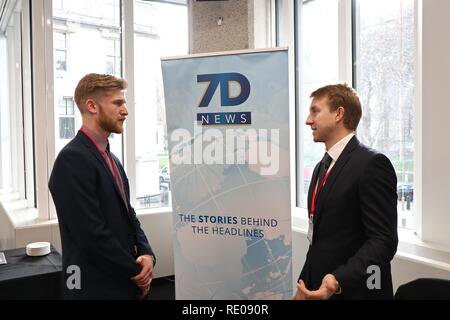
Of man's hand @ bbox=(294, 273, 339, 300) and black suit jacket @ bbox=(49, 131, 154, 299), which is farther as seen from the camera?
black suit jacket @ bbox=(49, 131, 154, 299)

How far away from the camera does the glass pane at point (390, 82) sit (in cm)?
264

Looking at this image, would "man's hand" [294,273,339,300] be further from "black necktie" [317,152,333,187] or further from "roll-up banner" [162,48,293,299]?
"roll-up banner" [162,48,293,299]

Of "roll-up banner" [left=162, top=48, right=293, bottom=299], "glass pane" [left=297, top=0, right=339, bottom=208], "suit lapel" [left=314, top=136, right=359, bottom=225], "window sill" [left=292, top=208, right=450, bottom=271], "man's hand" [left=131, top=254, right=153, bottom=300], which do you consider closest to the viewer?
"suit lapel" [left=314, top=136, right=359, bottom=225]

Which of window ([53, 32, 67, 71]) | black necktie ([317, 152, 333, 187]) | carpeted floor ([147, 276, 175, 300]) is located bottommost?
carpeted floor ([147, 276, 175, 300])

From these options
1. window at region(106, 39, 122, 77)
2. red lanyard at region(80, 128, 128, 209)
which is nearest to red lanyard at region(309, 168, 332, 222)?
red lanyard at region(80, 128, 128, 209)

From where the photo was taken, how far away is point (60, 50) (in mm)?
3541

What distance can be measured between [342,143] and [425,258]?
105cm

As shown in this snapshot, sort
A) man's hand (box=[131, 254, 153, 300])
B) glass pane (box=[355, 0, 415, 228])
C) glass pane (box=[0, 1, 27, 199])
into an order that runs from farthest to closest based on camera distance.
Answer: glass pane (box=[0, 1, 27, 199]) < glass pane (box=[355, 0, 415, 228]) < man's hand (box=[131, 254, 153, 300])

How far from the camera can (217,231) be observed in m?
2.44

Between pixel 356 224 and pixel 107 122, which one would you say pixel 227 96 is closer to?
pixel 107 122

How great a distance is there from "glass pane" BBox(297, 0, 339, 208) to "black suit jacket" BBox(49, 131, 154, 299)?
2027 mm

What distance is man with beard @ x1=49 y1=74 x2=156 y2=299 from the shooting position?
163cm

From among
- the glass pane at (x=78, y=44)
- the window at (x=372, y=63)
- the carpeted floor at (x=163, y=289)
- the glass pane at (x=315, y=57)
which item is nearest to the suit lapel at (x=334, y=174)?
the window at (x=372, y=63)

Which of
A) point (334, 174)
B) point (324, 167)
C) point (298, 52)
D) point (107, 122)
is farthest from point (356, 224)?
point (298, 52)
